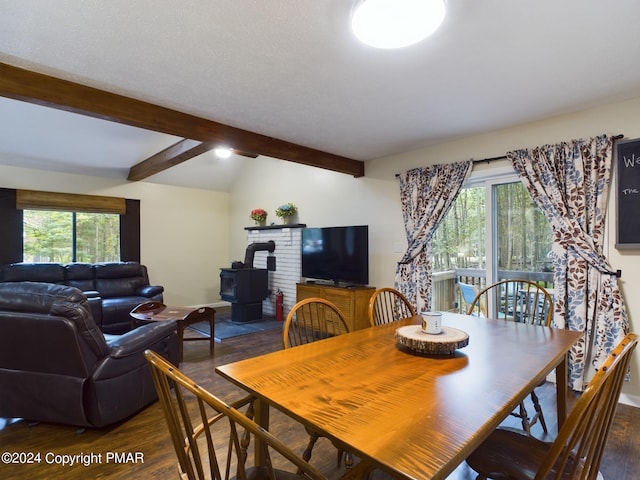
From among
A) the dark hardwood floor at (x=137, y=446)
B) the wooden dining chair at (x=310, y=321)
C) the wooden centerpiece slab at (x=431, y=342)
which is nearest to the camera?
the wooden centerpiece slab at (x=431, y=342)

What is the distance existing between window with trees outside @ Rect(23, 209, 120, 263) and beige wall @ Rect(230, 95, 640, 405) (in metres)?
2.25

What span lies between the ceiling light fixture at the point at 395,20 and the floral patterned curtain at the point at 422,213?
2315 millimetres

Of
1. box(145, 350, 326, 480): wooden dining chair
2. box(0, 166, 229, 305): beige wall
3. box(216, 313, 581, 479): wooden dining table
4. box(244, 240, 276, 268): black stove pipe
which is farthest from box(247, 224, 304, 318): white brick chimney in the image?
box(145, 350, 326, 480): wooden dining chair

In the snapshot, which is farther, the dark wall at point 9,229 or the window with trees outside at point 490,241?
the dark wall at point 9,229

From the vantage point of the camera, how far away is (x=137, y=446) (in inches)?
82.9

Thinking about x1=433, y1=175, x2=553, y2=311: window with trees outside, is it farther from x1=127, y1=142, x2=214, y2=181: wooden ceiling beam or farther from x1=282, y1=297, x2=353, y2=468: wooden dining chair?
x1=127, y1=142, x2=214, y2=181: wooden ceiling beam

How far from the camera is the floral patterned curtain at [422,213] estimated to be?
144 inches

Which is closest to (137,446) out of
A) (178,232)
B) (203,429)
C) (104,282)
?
(203,429)

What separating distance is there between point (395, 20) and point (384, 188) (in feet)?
9.87

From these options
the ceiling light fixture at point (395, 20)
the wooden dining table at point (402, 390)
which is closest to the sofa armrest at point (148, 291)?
the wooden dining table at point (402, 390)

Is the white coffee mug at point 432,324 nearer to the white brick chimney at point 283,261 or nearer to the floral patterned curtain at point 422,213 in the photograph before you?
the floral patterned curtain at point 422,213

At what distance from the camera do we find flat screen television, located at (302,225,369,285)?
436 cm

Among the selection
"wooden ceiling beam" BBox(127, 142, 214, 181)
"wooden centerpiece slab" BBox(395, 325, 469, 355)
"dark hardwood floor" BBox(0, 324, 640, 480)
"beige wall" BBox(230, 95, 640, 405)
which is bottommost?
"dark hardwood floor" BBox(0, 324, 640, 480)

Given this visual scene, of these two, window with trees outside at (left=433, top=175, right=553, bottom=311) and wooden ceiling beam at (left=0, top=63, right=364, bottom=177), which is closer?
wooden ceiling beam at (left=0, top=63, right=364, bottom=177)
